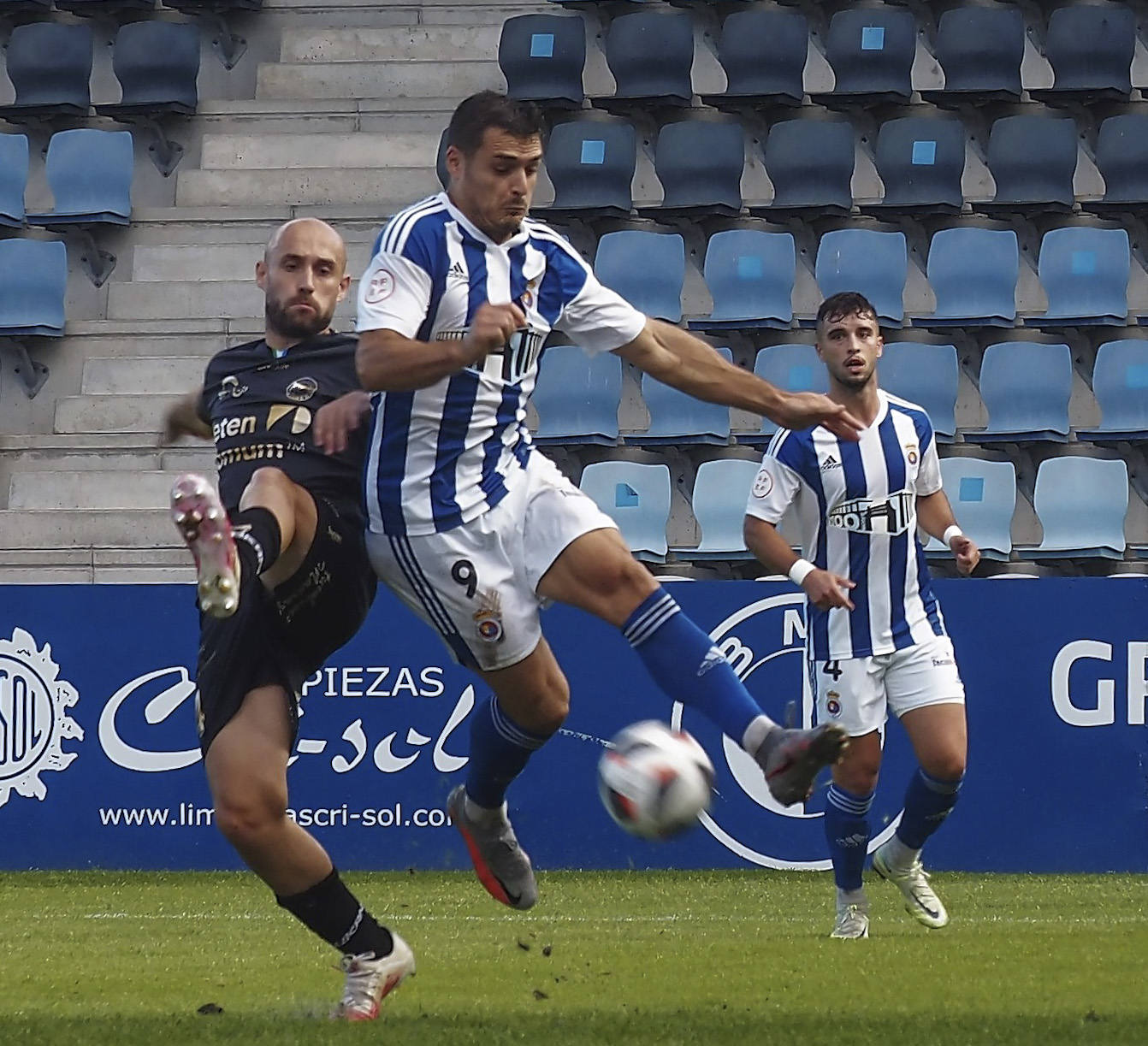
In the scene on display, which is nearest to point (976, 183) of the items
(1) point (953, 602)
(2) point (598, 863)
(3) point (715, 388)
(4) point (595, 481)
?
(4) point (595, 481)

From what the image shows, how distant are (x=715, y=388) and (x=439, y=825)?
5.43 m

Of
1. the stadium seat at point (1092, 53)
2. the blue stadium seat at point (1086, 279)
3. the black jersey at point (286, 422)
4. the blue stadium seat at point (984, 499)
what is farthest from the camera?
the stadium seat at point (1092, 53)

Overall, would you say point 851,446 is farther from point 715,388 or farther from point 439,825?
point 439,825

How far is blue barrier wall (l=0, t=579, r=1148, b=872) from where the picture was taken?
387 inches

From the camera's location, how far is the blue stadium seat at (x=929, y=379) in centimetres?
1314

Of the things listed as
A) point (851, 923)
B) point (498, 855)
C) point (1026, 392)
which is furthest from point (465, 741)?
point (1026, 392)

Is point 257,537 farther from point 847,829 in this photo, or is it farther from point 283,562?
point 847,829

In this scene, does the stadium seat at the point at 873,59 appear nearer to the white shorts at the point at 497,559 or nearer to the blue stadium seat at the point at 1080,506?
the blue stadium seat at the point at 1080,506

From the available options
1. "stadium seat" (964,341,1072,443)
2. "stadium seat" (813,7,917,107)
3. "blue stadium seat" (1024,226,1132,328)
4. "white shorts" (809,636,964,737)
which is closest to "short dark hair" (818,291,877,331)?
"white shorts" (809,636,964,737)

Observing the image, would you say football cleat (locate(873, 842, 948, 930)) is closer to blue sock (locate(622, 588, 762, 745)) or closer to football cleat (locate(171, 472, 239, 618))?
blue sock (locate(622, 588, 762, 745))

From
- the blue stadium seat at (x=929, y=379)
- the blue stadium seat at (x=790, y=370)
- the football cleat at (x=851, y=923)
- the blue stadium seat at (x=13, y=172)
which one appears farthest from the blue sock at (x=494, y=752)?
the blue stadium seat at (x=13, y=172)

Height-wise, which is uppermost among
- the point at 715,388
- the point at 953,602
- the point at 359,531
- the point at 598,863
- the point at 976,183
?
the point at 976,183

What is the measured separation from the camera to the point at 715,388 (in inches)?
196

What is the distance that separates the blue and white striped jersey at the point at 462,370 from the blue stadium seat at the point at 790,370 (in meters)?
8.12
